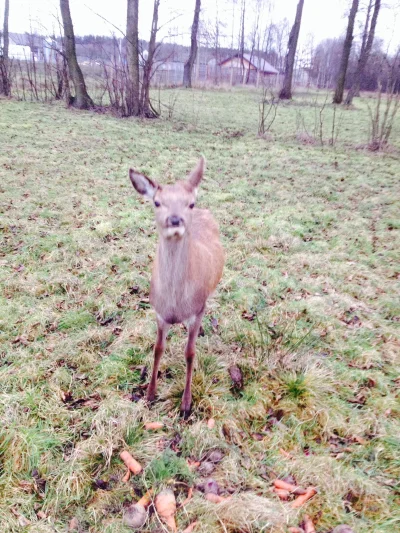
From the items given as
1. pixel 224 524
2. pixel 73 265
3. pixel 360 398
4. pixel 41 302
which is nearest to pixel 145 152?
pixel 73 265

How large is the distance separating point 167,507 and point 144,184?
185 centimetres

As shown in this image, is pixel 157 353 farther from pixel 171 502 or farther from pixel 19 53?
pixel 19 53

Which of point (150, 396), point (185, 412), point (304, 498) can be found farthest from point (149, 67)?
point (304, 498)

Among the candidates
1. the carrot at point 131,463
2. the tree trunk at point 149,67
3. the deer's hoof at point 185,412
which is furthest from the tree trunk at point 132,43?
the carrot at point 131,463

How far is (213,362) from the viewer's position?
3.07 metres

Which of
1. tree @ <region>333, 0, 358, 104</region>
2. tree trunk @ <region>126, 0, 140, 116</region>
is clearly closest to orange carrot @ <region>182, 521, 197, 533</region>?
tree trunk @ <region>126, 0, 140, 116</region>

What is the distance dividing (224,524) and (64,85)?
16.5 m

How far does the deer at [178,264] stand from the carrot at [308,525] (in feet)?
3.14

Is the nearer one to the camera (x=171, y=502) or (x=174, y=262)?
(x=171, y=502)

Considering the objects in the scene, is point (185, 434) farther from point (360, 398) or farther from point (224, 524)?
point (360, 398)

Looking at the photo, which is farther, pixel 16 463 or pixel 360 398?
pixel 360 398

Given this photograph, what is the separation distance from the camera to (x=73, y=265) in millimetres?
4516

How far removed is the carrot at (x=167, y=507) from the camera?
2.01 m

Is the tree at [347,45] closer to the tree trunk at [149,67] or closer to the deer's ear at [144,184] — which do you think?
the tree trunk at [149,67]
